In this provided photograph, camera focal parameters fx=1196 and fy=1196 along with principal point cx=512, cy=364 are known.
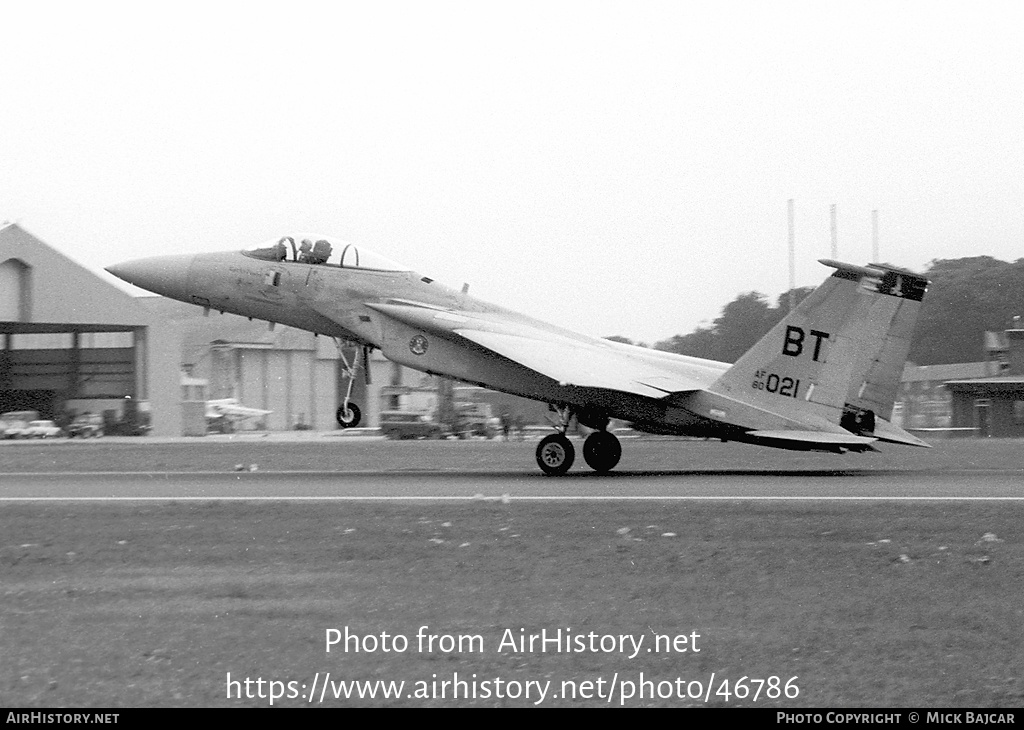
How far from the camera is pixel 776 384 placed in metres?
21.7

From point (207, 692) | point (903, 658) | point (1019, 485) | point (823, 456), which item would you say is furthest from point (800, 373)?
point (207, 692)

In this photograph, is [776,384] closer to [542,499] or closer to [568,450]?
[568,450]

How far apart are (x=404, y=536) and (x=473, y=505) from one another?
2960mm

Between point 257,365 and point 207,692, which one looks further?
point 257,365

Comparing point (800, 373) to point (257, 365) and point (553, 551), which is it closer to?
point (553, 551)

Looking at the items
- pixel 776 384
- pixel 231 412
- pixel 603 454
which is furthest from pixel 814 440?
pixel 231 412

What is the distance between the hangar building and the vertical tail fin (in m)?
37.9

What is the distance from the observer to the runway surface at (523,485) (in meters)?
16.9

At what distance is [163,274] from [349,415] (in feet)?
18.1

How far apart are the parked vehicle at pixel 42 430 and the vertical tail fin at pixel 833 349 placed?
40.3 meters

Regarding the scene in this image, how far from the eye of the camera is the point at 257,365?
264ft

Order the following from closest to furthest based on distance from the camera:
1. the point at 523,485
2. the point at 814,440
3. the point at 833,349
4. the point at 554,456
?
1. the point at 523,485
2. the point at 814,440
3. the point at 833,349
4. the point at 554,456

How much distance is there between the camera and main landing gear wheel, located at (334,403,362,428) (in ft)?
70.6

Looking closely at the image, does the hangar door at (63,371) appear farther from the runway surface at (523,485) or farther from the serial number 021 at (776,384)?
the serial number 021 at (776,384)
